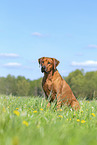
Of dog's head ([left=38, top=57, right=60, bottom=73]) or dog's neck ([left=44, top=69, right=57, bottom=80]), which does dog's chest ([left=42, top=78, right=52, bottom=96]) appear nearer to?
dog's neck ([left=44, top=69, right=57, bottom=80])

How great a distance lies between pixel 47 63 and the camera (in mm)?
6746

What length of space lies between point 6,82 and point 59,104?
67.9 metres

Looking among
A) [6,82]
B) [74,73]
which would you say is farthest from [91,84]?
[6,82]

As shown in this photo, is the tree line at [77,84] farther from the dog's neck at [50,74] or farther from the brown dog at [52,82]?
the dog's neck at [50,74]

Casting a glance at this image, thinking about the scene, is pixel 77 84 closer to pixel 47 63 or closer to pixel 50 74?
pixel 50 74

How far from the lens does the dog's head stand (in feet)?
22.0

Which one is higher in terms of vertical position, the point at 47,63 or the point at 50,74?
the point at 47,63

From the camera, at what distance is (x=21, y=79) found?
78938 millimetres

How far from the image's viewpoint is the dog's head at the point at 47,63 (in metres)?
6.70

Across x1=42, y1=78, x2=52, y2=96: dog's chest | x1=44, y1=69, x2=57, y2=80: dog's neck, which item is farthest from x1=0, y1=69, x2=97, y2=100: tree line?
x1=44, y1=69, x2=57, y2=80: dog's neck

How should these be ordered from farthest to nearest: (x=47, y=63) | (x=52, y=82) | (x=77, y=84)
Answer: (x=77, y=84)
(x=52, y=82)
(x=47, y=63)

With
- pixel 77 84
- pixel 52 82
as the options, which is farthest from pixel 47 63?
pixel 77 84

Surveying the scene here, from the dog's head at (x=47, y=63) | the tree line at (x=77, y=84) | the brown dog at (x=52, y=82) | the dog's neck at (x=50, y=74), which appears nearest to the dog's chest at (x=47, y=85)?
the brown dog at (x=52, y=82)

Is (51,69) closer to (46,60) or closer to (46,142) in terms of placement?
(46,60)
